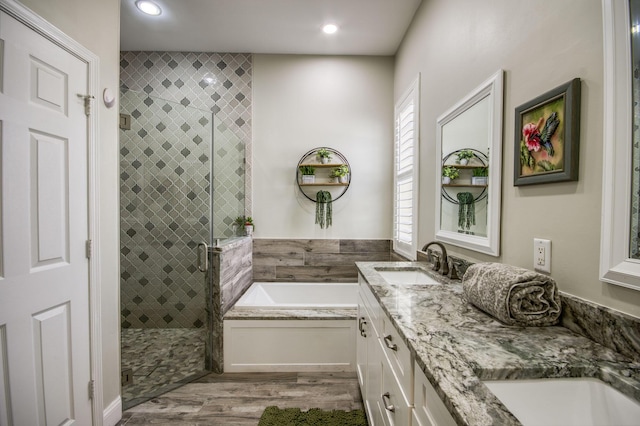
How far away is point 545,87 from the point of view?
1.00m

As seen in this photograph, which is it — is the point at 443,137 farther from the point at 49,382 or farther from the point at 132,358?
the point at 132,358

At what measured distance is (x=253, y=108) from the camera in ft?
10.0

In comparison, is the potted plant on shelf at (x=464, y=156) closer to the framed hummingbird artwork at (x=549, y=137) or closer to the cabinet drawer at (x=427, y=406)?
the framed hummingbird artwork at (x=549, y=137)

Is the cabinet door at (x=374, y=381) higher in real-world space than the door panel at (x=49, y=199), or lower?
lower

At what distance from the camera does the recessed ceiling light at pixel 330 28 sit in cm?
254

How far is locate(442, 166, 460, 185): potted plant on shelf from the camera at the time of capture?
1.67 meters

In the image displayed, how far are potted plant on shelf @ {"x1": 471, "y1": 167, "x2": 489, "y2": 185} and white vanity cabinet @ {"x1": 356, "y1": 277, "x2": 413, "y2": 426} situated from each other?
2.73ft

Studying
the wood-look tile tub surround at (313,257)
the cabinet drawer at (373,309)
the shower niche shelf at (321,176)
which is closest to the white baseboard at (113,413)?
the wood-look tile tub surround at (313,257)

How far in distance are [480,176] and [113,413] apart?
2529mm

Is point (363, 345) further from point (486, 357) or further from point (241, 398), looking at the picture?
point (486, 357)

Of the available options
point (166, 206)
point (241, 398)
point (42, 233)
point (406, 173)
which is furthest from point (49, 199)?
point (406, 173)

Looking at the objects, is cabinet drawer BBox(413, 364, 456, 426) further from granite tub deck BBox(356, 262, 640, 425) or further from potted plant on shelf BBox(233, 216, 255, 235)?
potted plant on shelf BBox(233, 216, 255, 235)

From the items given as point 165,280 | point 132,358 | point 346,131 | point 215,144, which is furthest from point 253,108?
point 132,358

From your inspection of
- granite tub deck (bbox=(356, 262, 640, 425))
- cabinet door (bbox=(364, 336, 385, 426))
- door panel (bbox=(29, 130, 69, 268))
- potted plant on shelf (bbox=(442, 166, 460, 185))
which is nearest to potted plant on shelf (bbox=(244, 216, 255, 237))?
door panel (bbox=(29, 130, 69, 268))
